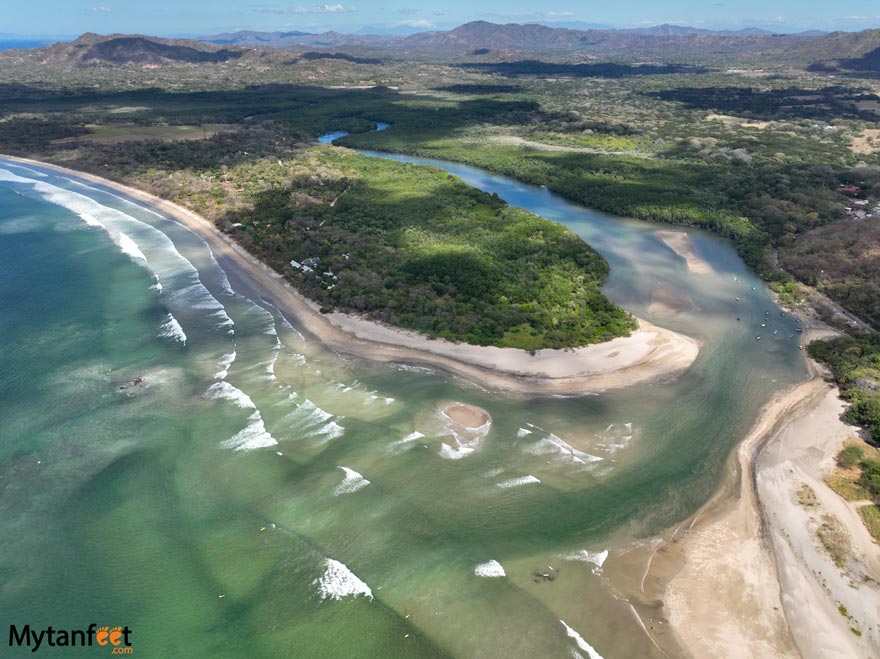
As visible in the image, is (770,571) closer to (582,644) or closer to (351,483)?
(582,644)

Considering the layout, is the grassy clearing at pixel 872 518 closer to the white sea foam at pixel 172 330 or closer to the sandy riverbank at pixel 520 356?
the sandy riverbank at pixel 520 356

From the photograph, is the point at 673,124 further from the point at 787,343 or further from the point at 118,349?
the point at 118,349

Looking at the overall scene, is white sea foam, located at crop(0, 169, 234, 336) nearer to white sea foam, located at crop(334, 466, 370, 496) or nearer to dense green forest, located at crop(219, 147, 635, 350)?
dense green forest, located at crop(219, 147, 635, 350)

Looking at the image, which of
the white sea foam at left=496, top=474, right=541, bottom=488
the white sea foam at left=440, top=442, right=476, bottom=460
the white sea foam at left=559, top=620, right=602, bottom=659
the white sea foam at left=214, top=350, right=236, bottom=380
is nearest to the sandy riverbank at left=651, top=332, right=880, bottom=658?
the white sea foam at left=559, top=620, right=602, bottom=659

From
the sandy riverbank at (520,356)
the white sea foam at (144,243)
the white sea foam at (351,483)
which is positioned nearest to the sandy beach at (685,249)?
the sandy riverbank at (520,356)

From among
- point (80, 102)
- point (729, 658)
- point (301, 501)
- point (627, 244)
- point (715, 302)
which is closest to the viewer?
point (729, 658)

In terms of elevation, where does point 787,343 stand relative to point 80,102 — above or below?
below

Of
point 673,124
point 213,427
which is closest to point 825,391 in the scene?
point 213,427
